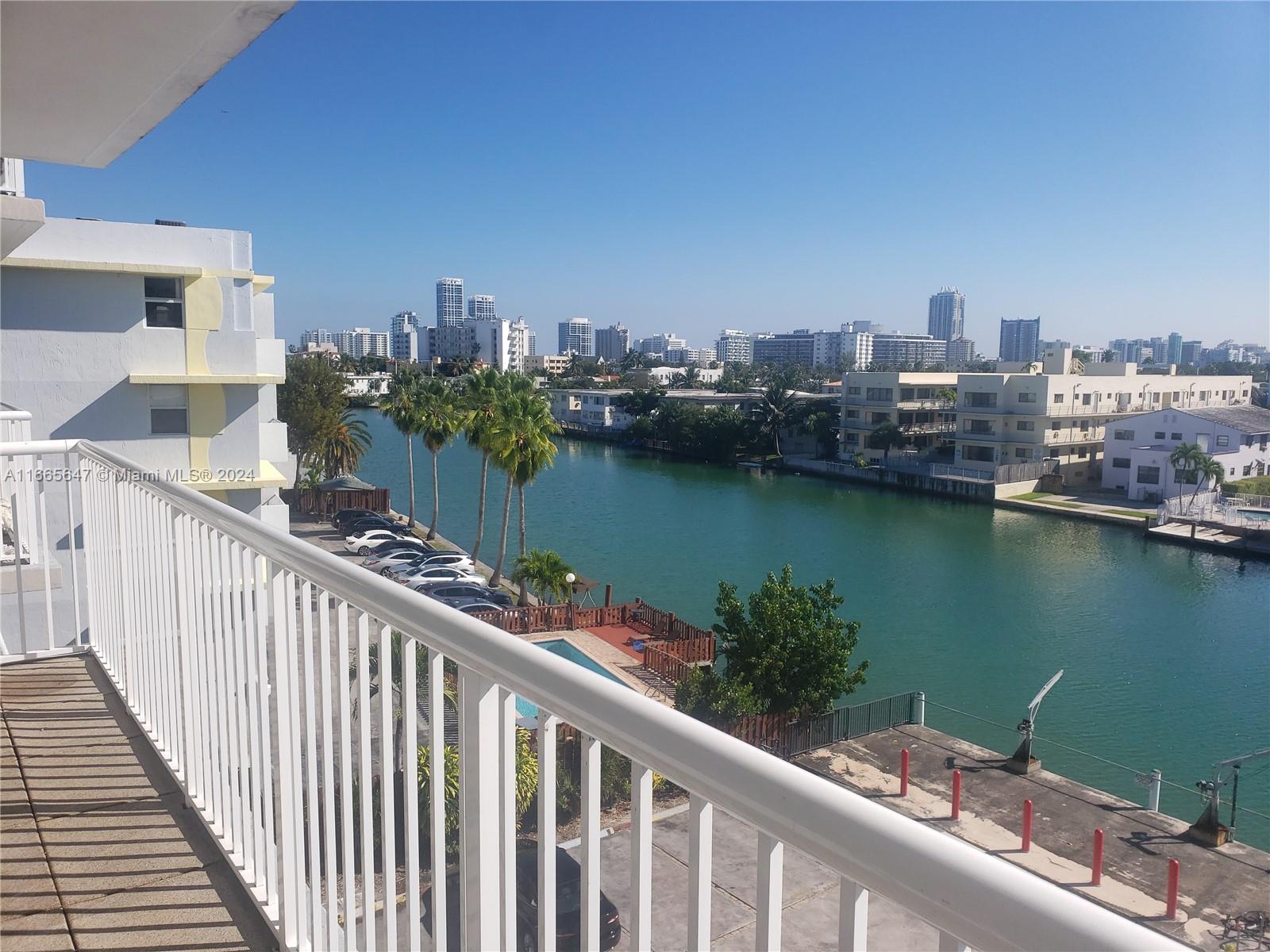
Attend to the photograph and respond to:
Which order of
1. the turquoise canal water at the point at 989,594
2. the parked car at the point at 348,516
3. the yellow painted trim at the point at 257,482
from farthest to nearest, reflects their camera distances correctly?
the parked car at the point at 348,516 < the turquoise canal water at the point at 989,594 < the yellow painted trim at the point at 257,482

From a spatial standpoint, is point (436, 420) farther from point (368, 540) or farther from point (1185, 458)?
point (1185, 458)

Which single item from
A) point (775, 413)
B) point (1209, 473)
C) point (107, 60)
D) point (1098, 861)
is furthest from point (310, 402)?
point (1209, 473)

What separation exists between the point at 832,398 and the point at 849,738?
144 feet

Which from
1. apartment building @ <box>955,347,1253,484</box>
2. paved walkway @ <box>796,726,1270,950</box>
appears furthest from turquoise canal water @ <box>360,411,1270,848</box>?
apartment building @ <box>955,347,1253,484</box>

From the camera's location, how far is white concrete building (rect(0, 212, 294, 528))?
14805 mm

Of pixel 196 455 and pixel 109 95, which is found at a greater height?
pixel 109 95

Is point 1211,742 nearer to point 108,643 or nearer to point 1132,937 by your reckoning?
point 108,643

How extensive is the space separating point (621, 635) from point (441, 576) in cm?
522

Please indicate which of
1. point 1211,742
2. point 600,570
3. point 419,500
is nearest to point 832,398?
point 419,500

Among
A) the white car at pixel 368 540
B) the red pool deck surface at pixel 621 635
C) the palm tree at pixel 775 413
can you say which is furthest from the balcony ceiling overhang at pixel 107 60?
the palm tree at pixel 775 413

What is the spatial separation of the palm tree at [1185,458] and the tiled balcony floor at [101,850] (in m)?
44.0

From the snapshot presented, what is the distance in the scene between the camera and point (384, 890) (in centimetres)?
143

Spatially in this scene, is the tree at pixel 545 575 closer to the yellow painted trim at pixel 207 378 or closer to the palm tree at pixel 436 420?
the yellow painted trim at pixel 207 378

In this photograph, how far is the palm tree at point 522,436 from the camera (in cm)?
2403
